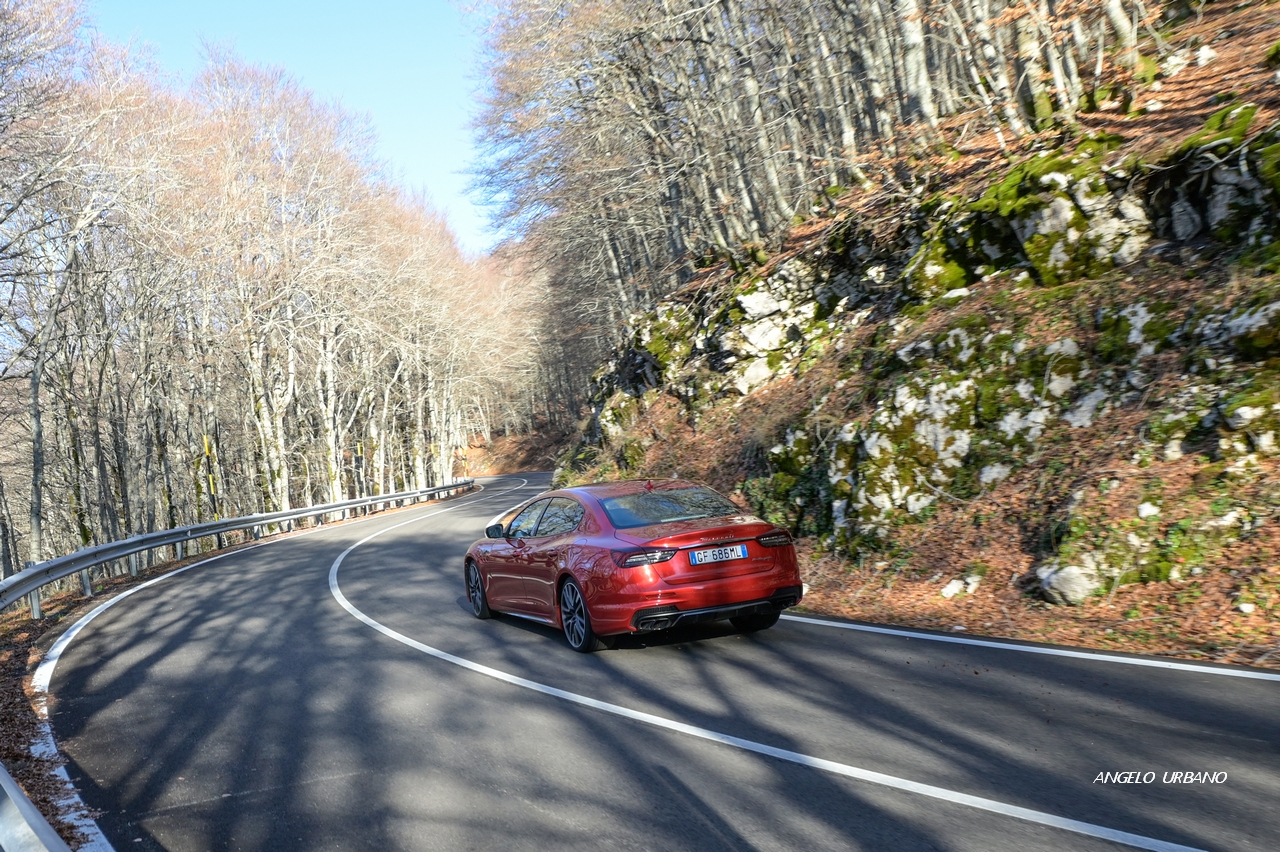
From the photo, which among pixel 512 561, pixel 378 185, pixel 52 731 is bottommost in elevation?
pixel 52 731

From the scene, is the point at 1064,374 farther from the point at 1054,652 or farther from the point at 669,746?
the point at 669,746

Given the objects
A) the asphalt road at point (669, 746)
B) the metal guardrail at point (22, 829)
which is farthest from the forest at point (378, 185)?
the metal guardrail at point (22, 829)

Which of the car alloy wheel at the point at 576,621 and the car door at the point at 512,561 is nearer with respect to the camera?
the car alloy wheel at the point at 576,621

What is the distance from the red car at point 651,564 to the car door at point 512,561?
0.15 m

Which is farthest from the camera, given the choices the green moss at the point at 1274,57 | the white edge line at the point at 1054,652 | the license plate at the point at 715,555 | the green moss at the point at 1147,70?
the green moss at the point at 1147,70

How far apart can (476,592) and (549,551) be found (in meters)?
2.17

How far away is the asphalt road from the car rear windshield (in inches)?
45.9

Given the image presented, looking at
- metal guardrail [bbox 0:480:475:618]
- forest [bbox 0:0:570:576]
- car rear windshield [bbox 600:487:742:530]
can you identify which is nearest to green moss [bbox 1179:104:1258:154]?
car rear windshield [bbox 600:487:742:530]

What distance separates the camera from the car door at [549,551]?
29.1 feet

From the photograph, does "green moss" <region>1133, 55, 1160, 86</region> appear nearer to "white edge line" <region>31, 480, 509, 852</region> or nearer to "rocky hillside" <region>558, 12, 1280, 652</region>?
"rocky hillside" <region>558, 12, 1280, 652</region>

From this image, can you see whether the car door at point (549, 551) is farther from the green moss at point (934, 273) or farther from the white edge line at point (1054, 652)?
the green moss at point (934, 273)

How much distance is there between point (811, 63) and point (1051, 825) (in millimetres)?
19317

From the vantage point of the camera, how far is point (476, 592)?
10812mm

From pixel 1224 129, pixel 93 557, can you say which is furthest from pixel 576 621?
pixel 93 557
